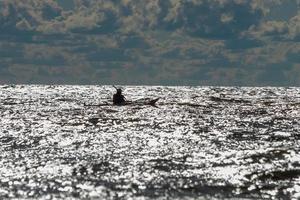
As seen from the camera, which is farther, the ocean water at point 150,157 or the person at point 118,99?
the person at point 118,99

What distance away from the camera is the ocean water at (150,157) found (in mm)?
28438

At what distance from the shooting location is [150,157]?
38969 millimetres

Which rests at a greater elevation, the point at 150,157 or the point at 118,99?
the point at 150,157

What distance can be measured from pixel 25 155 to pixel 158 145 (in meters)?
11.1

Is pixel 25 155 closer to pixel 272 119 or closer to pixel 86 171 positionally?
pixel 86 171

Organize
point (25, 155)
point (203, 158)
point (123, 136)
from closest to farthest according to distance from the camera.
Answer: point (203, 158), point (25, 155), point (123, 136)

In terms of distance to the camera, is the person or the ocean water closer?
the ocean water

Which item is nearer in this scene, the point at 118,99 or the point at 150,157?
the point at 150,157

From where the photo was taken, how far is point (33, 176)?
32562 millimetres

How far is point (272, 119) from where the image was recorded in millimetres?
64875

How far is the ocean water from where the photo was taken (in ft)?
93.3

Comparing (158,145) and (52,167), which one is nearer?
(52,167)

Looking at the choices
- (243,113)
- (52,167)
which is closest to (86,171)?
(52,167)

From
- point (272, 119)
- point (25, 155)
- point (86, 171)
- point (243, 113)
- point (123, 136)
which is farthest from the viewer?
point (243, 113)
